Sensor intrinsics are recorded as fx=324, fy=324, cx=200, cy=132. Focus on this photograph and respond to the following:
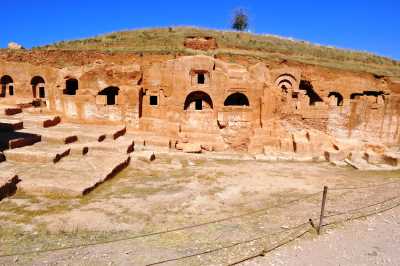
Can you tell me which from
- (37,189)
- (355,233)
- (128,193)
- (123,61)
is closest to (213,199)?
(128,193)

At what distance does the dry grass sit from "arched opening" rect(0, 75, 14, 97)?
6024 millimetres

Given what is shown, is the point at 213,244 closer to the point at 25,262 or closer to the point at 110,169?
the point at 25,262

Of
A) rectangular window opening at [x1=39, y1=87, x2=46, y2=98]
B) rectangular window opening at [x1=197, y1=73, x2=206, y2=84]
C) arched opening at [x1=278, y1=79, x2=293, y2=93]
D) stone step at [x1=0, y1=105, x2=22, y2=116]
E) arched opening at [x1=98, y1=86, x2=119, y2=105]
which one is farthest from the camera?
rectangular window opening at [x1=39, y1=87, x2=46, y2=98]

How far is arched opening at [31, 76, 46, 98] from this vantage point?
23.2 meters

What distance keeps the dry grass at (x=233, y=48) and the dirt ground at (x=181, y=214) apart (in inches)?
635

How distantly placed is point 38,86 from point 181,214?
19.8 m

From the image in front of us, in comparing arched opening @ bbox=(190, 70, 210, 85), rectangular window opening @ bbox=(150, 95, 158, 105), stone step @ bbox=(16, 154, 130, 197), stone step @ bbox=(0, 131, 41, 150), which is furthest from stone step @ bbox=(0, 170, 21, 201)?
arched opening @ bbox=(190, 70, 210, 85)

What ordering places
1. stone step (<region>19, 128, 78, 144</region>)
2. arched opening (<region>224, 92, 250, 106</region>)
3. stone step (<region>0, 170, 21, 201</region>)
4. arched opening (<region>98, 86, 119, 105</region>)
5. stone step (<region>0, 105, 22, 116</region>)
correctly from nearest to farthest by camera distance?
stone step (<region>0, 170, 21, 201</region>) → stone step (<region>19, 128, 78, 144</region>) → stone step (<region>0, 105, 22, 116</region>) → arched opening (<region>224, 92, 250, 106</region>) → arched opening (<region>98, 86, 119, 105</region>)

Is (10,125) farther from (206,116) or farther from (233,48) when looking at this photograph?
(233,48)

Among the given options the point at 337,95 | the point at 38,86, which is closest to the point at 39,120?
the point at 38,86

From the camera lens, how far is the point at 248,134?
17.1m

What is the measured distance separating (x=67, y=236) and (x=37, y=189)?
9.24 feet

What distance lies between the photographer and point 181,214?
8.11 meters

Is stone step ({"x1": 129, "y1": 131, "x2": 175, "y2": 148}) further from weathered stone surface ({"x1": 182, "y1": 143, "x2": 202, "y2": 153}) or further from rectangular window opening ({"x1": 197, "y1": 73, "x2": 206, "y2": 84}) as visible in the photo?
rectangular window opening ({"x1": 197, "y1": 73, "x2": 206, "y2": 84})
